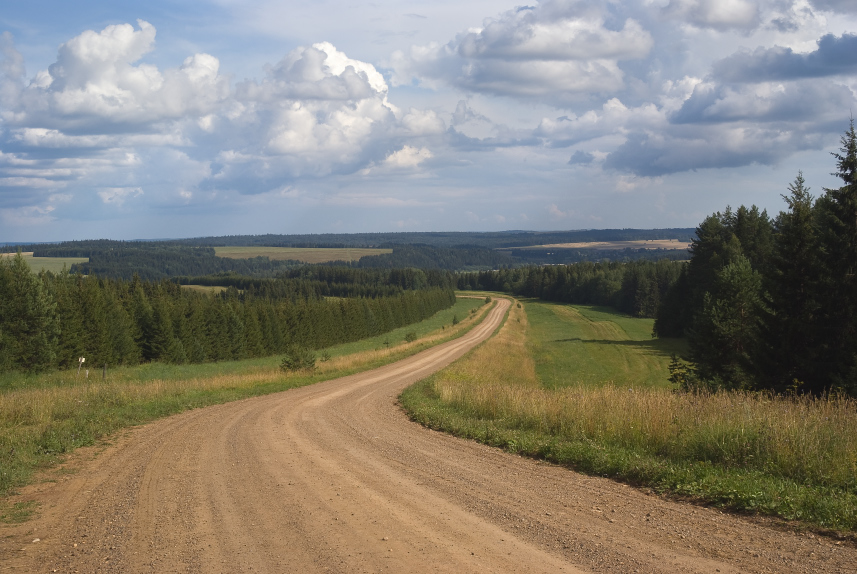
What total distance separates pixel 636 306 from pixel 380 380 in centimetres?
8661

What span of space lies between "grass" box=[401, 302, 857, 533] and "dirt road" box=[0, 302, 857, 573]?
511mm

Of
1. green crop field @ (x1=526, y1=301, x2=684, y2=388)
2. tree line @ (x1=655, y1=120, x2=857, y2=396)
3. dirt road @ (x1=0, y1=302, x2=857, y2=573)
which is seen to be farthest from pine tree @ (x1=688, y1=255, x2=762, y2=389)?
dirt road @ (x1=0, y1=302, x2=857, y2=573)

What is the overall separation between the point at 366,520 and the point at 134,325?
162 ft

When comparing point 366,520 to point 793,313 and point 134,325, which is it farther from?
point 134,325

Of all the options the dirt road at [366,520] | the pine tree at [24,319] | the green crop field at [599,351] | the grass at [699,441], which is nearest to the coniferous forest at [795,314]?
the green crop field at [599,351]

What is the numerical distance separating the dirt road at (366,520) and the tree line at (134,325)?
34.0 metres

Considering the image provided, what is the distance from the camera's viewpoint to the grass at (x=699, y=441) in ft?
22.9

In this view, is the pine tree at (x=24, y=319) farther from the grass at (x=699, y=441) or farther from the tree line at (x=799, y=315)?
the tree line at (x=799, y=315)

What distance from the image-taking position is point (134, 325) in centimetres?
4981

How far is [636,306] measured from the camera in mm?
103938

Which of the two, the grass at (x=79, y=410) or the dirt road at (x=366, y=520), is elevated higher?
the dirt road at (x=366, y=520)

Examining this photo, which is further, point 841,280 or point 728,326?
point 728,326

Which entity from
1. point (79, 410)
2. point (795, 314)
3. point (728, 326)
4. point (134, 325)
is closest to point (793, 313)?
point (795, 314)

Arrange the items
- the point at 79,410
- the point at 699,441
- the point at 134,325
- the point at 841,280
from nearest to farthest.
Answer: the point at 699,441 < the point at 79,410 < the point at 841,280 < the point at 134,325
